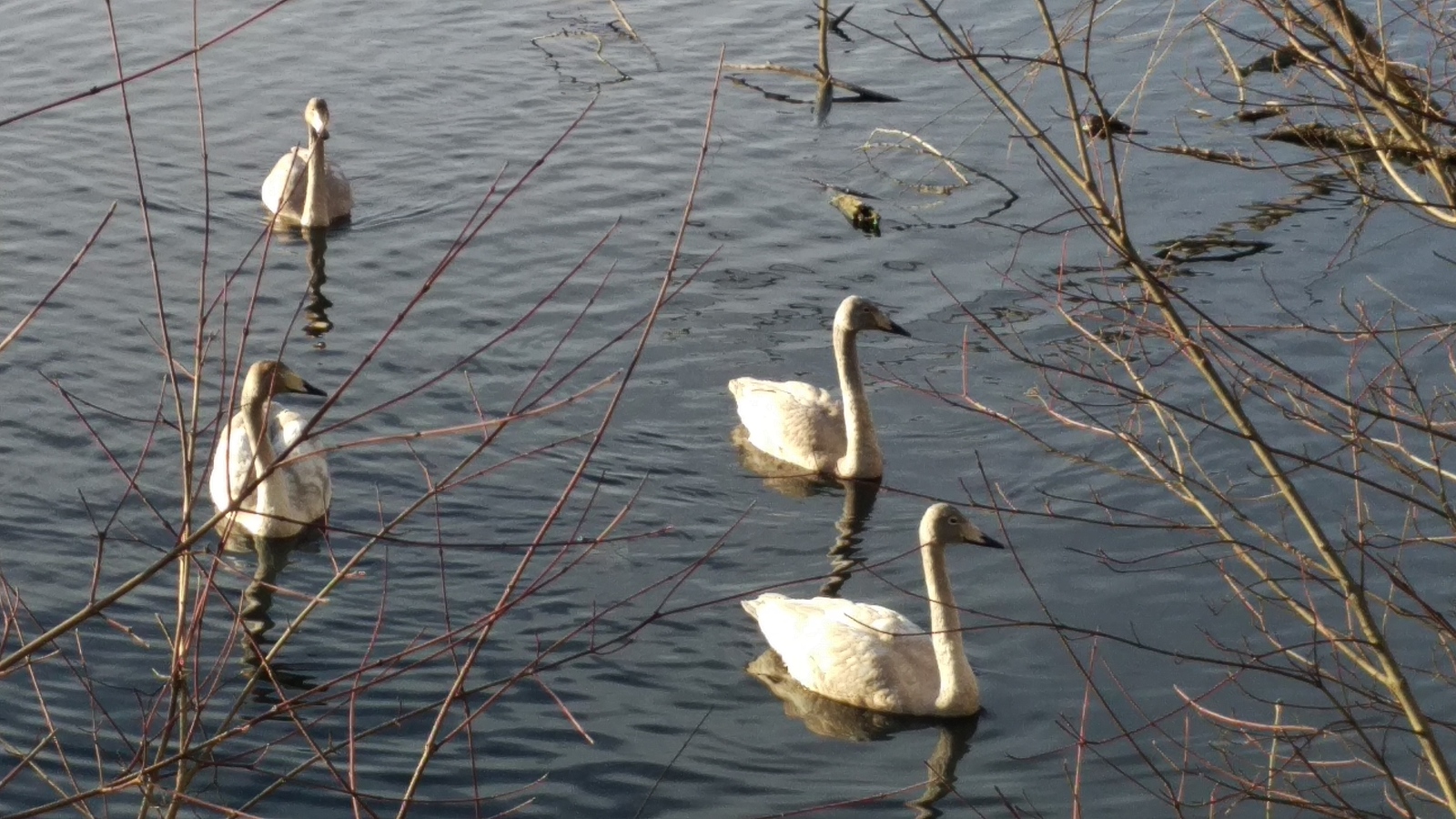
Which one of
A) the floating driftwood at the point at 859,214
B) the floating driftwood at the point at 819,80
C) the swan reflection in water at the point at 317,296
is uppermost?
the floating driftwood at the point at 819,80

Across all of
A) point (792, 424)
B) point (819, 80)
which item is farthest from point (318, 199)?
point (792, 424)

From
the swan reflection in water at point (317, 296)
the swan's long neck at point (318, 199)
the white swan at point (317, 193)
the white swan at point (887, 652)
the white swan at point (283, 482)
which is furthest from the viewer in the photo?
the white swan at point (317, 193)

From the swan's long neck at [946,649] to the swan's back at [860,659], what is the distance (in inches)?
4.0

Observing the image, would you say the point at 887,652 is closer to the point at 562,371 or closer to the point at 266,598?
the point at 266,598

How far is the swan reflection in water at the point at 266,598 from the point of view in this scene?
9.02 metres

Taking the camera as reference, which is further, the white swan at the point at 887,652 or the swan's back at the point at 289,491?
the swan's back at the point at 289,491

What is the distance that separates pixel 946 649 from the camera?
28.1ft

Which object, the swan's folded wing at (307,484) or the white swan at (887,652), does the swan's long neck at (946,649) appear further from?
the swan's folded wing at (307,484)

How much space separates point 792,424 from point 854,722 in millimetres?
2915

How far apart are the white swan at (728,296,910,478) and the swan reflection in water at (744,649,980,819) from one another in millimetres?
2373

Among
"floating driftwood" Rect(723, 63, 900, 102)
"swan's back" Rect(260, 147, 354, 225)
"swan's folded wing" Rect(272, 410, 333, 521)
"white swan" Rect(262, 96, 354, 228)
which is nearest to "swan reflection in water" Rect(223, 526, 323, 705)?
"swan's folded wing" Rect(272, 410, 333, 521)

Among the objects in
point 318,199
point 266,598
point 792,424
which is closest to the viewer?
point 266,598

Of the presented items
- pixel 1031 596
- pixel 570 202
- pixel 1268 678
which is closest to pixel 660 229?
pixel 570 202

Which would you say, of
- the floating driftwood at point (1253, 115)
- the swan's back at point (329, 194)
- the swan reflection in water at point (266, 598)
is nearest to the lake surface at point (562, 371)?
the swan reflection in water at point (266, 598)
